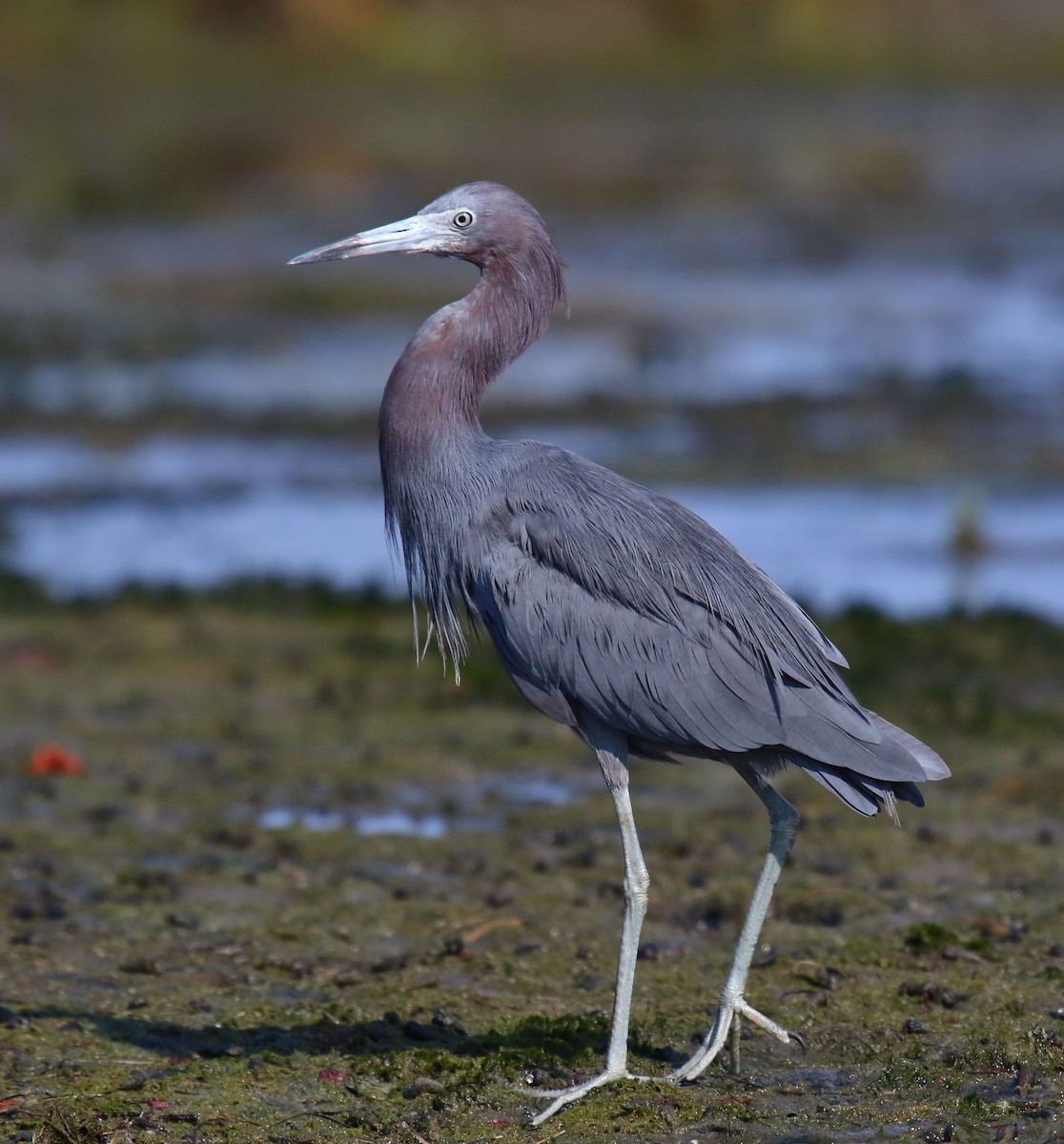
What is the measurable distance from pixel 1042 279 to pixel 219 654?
15831 mm

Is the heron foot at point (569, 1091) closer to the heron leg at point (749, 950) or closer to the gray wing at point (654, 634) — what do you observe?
the heron leg at point (749, 950)

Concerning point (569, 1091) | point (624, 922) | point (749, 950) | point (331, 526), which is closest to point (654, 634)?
point (624, 922)

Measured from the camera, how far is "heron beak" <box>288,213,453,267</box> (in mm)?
5750

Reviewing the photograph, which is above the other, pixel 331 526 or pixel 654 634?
pixel 654 634

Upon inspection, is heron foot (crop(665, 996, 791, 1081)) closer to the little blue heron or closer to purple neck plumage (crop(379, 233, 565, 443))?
the little blue heron

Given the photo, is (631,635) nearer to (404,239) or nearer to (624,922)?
(624,922)

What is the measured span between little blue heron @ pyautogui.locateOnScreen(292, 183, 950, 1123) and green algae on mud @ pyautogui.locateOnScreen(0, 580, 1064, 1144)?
42 centimetres

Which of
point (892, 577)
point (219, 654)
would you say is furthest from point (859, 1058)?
point (892, 577)

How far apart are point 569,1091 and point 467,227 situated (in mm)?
2533

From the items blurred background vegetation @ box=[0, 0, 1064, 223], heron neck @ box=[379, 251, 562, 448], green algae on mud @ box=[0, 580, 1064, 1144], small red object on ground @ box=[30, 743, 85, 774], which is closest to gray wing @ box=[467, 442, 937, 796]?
heron neck @ box=[379, 251, 562, 448]

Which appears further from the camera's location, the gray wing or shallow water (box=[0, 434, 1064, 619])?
shallow water (box=[0, 434, 1064, 619])

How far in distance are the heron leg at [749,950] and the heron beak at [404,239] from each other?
1.90 m

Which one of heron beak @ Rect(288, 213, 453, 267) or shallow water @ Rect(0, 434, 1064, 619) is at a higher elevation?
heron beak @ Rect(288, 213, 453, 267)

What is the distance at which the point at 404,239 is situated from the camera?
228 inches
